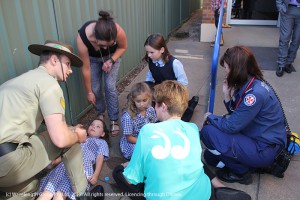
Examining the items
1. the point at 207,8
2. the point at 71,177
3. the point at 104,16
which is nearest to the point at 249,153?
the point at 71,177

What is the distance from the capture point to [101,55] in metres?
3.58

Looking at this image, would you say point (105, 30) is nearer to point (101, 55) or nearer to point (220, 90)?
point (101, 55)

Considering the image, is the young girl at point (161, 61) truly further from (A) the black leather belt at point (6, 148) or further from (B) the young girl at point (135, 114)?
(A) the black leather belt at point (6, 148)

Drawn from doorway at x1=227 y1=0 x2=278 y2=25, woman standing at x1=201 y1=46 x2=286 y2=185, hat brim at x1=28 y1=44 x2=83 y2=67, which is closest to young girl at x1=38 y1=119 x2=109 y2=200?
hat brim at x1=28 y1=44 x2=83 y2=67

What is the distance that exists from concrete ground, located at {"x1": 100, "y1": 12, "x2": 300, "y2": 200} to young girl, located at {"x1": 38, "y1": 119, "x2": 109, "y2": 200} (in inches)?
6.0

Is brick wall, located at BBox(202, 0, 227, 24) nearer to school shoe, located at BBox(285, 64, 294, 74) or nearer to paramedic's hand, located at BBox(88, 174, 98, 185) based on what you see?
school shoe, located at BBox(285, 64, 294, 74)

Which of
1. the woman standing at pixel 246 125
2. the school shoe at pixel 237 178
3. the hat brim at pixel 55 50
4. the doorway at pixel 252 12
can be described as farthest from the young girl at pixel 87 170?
the doorway at pixel 252 12

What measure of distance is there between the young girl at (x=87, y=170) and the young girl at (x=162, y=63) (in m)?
1.01

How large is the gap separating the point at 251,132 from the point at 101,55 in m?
1.85

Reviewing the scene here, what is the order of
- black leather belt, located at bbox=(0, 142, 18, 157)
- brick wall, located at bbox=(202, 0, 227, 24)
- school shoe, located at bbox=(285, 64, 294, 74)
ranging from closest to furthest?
black leather belt, located at bbox=(0, 142, 18, 157) < school shoe, located at bbox=(285, 64, 294, 74) < brick wall, located at bbox=(202, 0, 227, 24)

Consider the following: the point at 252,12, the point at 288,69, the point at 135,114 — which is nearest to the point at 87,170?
the point at 135,114

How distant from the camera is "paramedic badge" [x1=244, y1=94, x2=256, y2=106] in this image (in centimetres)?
259

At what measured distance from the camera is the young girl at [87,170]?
2639 millimetres

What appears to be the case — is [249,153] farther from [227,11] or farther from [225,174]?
[227,11]
